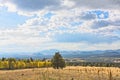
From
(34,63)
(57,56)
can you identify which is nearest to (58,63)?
(57,56)

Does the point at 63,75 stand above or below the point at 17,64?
below

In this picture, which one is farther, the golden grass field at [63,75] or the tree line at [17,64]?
the tree line at [17,64]

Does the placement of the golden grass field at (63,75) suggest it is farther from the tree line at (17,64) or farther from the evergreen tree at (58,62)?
the tree line at (17,64)


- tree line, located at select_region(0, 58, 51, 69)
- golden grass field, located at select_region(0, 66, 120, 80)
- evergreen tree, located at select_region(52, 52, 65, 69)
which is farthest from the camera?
tree line, located at select_region(0, 58, 51, 69)

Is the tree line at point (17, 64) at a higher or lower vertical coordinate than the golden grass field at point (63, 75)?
higher

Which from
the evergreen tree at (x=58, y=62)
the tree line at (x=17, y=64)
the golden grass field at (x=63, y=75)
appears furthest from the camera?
the tree line at (x=17, y=64)

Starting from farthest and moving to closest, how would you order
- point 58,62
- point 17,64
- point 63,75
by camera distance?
point 17,64
point 58,62
point 63,75

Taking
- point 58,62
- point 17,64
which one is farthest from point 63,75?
point 17,64

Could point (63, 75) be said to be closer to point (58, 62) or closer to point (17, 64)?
point (58, 62)

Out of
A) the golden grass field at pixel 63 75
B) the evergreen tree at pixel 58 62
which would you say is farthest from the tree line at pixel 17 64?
the golden grass field at pixel 63 75

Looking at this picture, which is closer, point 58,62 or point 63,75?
point 63,75

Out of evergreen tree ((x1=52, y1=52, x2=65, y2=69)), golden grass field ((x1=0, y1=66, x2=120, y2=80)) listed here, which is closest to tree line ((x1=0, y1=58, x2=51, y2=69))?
evergreen tree ((x1=52, y1=52, x2=65, y2=69))

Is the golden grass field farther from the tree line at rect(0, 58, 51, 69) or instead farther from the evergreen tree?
the tree line at rect(0, 58, 51, 69)

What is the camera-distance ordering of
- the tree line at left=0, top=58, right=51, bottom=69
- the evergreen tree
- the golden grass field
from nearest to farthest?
the golden grass field → the evergreen tree → the tree line at left=0, top=58, right=51, bottom=69
